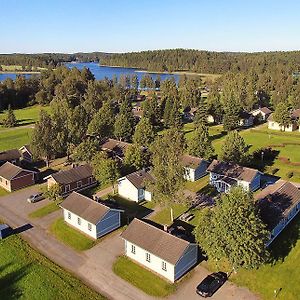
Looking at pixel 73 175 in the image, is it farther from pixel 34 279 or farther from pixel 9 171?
pixel 34 279

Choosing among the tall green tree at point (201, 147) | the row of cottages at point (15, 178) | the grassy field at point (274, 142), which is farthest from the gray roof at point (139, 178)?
the grassy field at point (274, 142)

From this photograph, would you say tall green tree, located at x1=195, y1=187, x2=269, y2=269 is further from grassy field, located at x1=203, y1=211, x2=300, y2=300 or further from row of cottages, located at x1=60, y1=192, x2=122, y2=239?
row of cottages, located at x1=60, y1=192, x2=122, y2=239

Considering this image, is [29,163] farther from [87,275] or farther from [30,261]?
[87,275]

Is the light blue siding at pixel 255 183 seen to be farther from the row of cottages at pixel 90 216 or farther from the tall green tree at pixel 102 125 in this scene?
the tall green tree at pixel 102 125

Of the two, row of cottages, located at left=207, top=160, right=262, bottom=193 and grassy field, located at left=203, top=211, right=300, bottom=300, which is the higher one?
row of cottages, located at left=207, top=160, right=262, bottom=193

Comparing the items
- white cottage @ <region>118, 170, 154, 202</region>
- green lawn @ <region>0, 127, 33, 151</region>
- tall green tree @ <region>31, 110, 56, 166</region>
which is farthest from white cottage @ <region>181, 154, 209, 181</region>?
green lawn @ <region>0, 127, 33, 151</region>

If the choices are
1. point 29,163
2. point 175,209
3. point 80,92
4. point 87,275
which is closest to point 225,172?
point 175,209

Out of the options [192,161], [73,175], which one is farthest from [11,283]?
[192,161]
